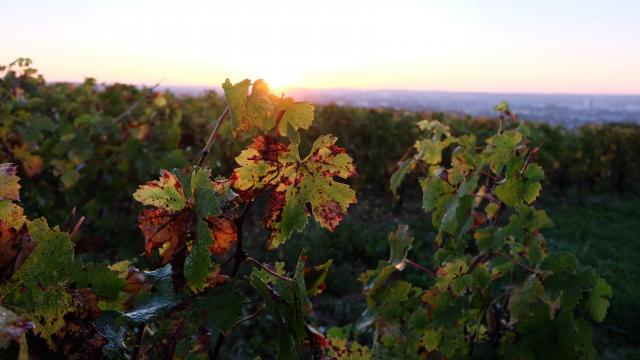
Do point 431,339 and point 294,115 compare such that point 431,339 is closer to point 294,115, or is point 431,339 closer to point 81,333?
point 294,115

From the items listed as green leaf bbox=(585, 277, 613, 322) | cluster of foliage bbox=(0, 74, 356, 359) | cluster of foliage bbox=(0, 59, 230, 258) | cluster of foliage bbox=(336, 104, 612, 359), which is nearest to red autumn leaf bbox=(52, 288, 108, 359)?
cluster of foliage bbox=(0, 74, 356, 359)

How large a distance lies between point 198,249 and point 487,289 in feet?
4.24

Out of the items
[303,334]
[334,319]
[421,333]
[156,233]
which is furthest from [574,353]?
[334,319]

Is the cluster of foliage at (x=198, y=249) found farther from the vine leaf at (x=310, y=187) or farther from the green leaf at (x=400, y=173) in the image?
the green leaf at (x=400, y=173)

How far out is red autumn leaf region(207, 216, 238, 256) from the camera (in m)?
0.88

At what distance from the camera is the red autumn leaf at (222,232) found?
34.7 inches

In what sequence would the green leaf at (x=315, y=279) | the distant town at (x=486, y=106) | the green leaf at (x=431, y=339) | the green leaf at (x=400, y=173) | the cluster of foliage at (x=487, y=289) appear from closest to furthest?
the green leaf at (x=315, y=279)
the cluster of foliage at (x=487, y=289)
the green leaf at (x=431, y=339)
the green leaf at (x=400, y=173)
the distant town at (x=486, y=106)

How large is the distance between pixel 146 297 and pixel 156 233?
134 millimetres

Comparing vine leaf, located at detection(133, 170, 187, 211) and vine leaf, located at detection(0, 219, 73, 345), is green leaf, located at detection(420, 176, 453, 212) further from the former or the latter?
vine leaf, located at detection(0, 219, 73, 345)

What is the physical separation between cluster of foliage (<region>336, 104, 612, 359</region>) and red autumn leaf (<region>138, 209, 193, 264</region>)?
111cm

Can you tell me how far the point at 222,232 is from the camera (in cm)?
88

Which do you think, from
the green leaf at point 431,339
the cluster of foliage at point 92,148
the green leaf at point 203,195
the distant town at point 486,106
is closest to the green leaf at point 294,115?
the green leaf at point 203,195

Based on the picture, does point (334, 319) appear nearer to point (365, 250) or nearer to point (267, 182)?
point (365, 250)

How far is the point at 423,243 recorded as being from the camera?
7242 mm
